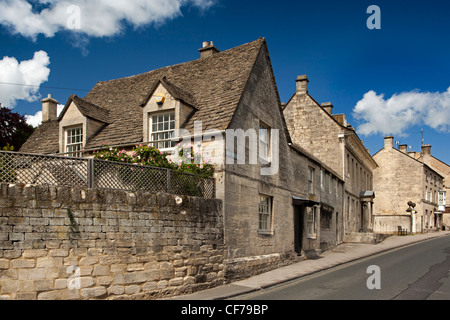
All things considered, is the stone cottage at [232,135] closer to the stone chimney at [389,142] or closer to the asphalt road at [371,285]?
the asphalt road at [371,285]

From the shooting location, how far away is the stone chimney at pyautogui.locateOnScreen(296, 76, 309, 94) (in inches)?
1152

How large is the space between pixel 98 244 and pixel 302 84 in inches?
917

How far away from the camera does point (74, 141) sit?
54.7ft

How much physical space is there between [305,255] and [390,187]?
3445cm

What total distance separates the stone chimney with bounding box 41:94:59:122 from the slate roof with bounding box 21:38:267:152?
212 cm

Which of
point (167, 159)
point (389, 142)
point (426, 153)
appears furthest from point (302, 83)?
point (426, 153)

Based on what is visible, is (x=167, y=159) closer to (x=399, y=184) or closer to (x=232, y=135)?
(x=232, y=135)

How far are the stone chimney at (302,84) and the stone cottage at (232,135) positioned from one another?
10584 mm

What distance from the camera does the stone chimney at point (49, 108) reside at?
74.4 ft

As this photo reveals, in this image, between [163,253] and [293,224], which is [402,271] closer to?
[293,224]

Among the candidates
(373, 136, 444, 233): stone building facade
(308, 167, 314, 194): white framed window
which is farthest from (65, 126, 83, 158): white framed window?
(373, 136, 444, 233): stone building facade

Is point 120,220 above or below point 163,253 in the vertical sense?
above
